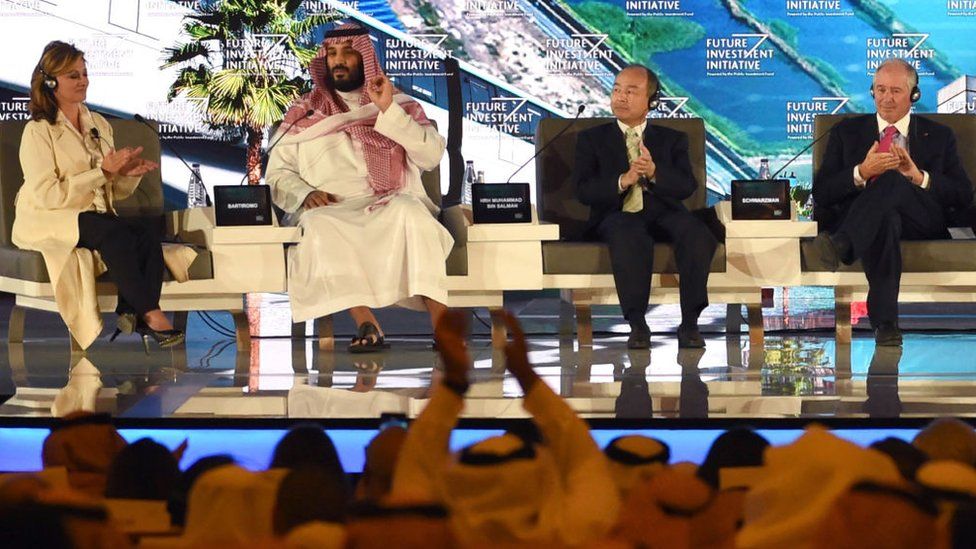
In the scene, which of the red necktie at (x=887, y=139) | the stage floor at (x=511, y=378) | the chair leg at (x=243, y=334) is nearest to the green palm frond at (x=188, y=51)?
the stage floor at (x=511, y=378)

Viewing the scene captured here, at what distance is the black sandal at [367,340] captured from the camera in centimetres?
534

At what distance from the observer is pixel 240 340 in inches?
217

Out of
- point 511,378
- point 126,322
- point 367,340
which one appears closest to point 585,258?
point 367,340

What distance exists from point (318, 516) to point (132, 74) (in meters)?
6.27

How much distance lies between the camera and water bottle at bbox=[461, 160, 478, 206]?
6797mm

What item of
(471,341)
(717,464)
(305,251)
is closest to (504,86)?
(471,341)

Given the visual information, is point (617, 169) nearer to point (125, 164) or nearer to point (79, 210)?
point (125, 164)

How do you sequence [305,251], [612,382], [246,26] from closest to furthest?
[612,382], [305,251], [246,26]

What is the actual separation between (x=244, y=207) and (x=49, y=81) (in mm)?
939

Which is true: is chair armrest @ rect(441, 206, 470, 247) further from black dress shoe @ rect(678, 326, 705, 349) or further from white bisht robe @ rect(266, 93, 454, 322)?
black dress shoe @ rect(678, 326, 705, 349)

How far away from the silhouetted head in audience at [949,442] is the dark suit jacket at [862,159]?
3.75 m

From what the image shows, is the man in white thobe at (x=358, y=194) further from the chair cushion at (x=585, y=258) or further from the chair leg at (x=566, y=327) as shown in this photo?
the chair leg at (x=566, y=327)

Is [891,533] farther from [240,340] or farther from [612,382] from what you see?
[240,340]

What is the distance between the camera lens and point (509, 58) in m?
7.38
